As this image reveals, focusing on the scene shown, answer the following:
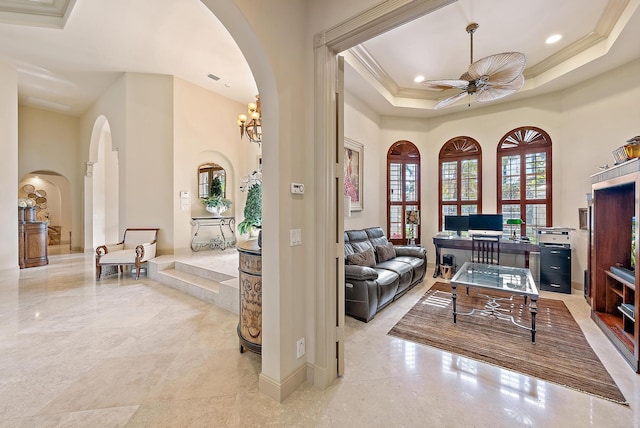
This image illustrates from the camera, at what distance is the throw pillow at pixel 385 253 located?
15.1 feet

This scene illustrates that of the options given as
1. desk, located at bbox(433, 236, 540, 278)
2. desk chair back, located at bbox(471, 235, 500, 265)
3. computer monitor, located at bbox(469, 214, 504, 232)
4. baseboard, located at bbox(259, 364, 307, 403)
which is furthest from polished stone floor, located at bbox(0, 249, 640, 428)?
computer monitor, located at bbox(469, 214, 504, 232)

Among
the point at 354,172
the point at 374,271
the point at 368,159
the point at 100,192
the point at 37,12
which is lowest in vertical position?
the point at 374,271

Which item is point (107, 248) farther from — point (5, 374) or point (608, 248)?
point (608, 248)

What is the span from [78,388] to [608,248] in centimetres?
518

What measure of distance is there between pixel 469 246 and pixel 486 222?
0.56 metres

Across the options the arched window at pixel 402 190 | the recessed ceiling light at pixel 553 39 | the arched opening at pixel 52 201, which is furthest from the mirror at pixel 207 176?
the recessed ceiling light at pixel 553 39

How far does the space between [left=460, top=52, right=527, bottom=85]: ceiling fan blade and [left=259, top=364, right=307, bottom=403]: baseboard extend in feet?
11.3

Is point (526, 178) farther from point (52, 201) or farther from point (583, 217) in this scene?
point (52, 201)

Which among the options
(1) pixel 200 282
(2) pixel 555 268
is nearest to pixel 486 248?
(2) pixel 555 268

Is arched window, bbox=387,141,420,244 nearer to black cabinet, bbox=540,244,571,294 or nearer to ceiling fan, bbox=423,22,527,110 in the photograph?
black cabinet, bbox=540,244,571,294

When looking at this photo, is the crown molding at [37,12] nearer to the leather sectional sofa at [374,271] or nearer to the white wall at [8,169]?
the white wall at [8,169]

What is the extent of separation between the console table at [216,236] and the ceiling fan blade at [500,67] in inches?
216

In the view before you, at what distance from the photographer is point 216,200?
626cm

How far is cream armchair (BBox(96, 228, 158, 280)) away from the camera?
487 centimetres
